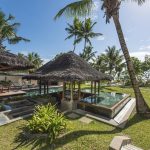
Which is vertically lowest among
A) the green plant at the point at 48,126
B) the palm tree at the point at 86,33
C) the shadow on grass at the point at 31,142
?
the shadow on grass at the point at 31,142

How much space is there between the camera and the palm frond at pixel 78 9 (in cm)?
1205

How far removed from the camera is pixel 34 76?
14.9 m

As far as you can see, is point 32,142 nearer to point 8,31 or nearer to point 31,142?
point 31,142

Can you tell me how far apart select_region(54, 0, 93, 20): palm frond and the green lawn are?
6.94 meters

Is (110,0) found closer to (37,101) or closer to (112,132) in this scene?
(112,132)

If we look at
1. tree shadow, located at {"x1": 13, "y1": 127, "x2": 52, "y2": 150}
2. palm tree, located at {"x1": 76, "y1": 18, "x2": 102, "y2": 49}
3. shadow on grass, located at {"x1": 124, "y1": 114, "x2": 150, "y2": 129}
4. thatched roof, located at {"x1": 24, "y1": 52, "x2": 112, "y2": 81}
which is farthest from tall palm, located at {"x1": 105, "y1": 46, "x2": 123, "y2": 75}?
tree shadow, located at {"x1": 13, "y1": 127, "x2": 52, "y2": 150}

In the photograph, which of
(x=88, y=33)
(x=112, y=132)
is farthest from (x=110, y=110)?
(x=88, y=33)

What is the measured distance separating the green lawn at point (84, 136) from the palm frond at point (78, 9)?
22.8 ft

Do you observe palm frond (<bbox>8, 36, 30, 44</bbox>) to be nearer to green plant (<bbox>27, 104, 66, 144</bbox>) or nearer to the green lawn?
the green lawn

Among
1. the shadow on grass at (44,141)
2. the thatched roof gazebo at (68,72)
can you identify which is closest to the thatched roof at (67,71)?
the thatched roof gazebo at (68,72)

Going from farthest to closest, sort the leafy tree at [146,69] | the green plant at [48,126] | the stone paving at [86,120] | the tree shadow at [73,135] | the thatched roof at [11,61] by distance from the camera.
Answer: the leafy tree at [146,69]
the stone paving at [86,120]
the thatched roof at [11,61]
the green plant at [48,126]
the tree shadow at [73,135]

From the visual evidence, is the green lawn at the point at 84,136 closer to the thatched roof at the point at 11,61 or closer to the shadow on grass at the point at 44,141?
the shadow on grass at the point at 44,141

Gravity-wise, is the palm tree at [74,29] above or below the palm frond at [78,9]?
above

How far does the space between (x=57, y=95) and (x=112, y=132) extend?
8088 mm
